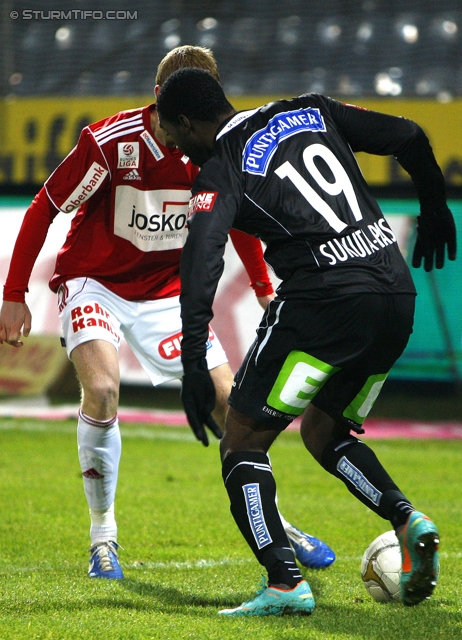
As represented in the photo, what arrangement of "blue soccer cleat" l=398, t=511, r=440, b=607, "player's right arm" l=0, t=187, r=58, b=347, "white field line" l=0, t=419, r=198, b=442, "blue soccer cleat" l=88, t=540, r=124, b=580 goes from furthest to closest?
"white field line" l=0, t=419, r=198, b=442 → "player's right arm" l=0, t=187, r=58, b=347 → "blue soccer cleat" l=88, t=540, r=124, b=580 → "blue soccer cleat" l=398, t=511, r=440, b=607

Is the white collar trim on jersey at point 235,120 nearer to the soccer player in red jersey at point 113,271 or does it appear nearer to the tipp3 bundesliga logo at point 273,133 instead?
the tipp3 bundesliga logo at point 273,133

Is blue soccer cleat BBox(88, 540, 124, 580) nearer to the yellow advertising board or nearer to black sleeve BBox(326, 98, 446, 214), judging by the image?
black sleeve BBox(326, 98, 446, 214)

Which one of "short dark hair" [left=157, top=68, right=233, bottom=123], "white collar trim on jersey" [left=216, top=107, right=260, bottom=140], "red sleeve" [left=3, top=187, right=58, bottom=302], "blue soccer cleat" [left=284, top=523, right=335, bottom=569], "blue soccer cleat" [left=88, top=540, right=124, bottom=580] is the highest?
"short dark hair" [left=157, top=68, right=233, bottom=123]

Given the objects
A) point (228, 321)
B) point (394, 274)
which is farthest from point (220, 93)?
point (228, 321)

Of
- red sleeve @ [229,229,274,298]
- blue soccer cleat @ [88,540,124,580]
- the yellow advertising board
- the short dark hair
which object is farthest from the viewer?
the yellow advertising board

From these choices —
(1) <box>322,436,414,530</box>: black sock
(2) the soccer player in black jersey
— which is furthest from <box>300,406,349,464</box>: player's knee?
(2) the soccer player in black jersey

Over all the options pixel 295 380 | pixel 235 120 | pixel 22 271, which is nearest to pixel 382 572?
pixel 295 380

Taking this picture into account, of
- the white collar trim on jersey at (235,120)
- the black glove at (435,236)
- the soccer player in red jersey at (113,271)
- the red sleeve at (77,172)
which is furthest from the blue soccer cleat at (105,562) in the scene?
the white collar trim on jersey at (235,120)

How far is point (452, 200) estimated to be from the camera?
10.0 metres

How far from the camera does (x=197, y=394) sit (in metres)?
2.94

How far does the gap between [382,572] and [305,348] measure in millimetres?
975

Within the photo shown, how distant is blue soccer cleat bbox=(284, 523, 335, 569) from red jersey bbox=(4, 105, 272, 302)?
49.0 inches

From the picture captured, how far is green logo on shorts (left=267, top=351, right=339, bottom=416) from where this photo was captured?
3100 mm

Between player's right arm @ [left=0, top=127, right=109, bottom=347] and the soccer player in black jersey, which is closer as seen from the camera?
the soccer player in black jersey
